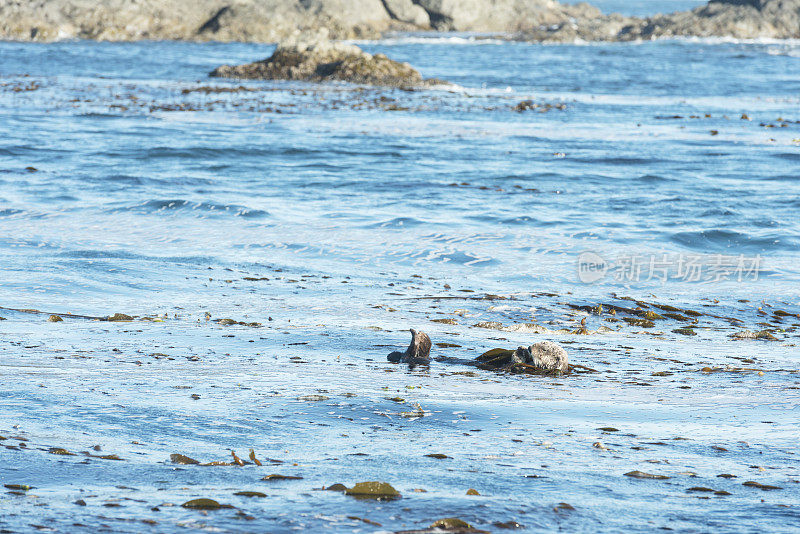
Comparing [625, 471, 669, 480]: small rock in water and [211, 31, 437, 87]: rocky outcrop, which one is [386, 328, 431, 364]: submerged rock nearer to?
[625, 471, 669, 480]: small rock in water

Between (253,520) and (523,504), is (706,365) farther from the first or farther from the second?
(253,520)

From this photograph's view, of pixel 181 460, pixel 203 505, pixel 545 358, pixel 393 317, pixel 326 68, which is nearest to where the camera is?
pixel 203 505

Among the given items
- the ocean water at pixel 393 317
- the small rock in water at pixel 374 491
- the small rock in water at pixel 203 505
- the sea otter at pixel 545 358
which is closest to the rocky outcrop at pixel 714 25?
the ocean water at pixel 393 317

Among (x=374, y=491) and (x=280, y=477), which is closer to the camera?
(x=374, y=491)

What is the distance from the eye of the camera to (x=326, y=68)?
32656mm

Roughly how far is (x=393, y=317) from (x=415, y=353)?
1.49 m

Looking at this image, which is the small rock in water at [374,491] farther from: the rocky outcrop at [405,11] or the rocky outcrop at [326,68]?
the rocky outcrop at [405,11]

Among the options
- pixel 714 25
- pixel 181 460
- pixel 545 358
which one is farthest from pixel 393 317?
pixel 714 25

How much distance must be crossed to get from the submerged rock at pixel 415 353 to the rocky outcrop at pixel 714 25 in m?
56.2

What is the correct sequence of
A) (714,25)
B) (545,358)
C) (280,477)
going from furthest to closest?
1. (714,25)
2. (545,358)
3. (280,477)

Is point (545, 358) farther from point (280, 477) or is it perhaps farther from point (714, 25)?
point (714, 25)

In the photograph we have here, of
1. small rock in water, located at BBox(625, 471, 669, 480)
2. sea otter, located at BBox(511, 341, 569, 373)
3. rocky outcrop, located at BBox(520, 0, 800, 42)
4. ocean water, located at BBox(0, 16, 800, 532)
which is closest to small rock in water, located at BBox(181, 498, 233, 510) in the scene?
ocean water, located at BBox(0, 16, 800, 532)

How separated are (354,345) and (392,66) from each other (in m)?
26.9

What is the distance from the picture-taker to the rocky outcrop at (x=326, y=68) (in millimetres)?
31906
